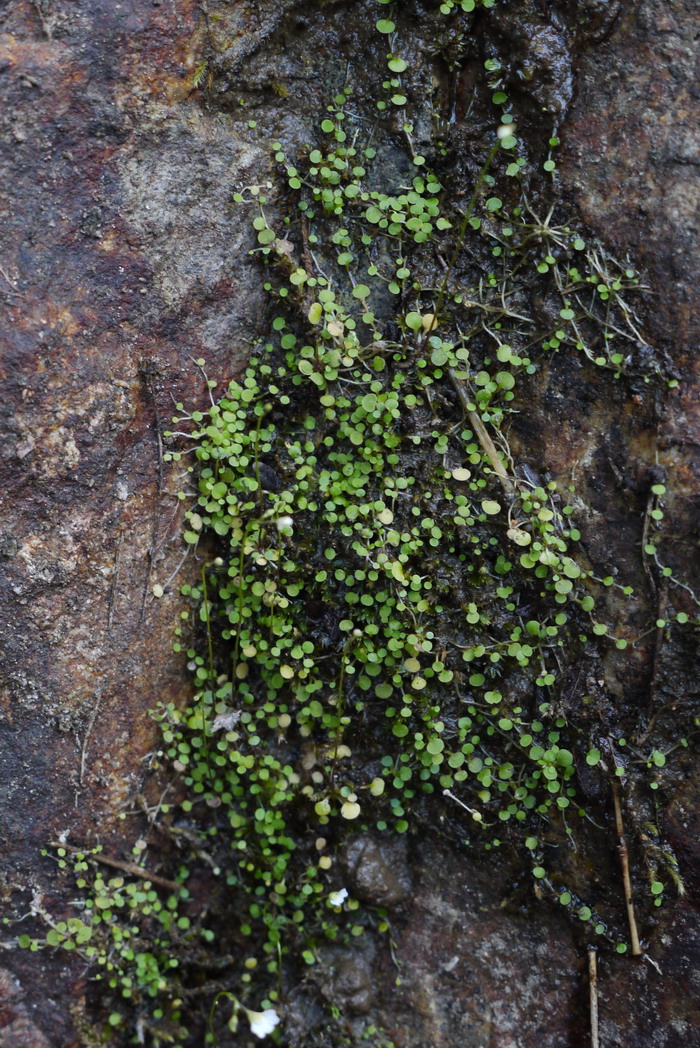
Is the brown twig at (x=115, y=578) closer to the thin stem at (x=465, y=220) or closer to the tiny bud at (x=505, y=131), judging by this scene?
the thin stem at (x=465, y=220)

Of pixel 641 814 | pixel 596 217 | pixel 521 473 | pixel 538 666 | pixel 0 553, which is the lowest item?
pixel 641 814

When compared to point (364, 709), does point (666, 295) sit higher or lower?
higher

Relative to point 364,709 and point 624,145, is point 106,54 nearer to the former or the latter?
point 624,145

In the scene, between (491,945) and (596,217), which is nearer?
(596,217)

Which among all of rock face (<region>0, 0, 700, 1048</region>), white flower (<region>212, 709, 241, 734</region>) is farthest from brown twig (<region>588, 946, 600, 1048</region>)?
white flower (<region>212, 709, 241, 734</region>)

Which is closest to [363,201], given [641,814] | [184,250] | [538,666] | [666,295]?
[184,250]

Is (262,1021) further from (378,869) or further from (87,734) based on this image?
(87,734)

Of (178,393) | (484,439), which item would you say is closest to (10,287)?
(178,393)
